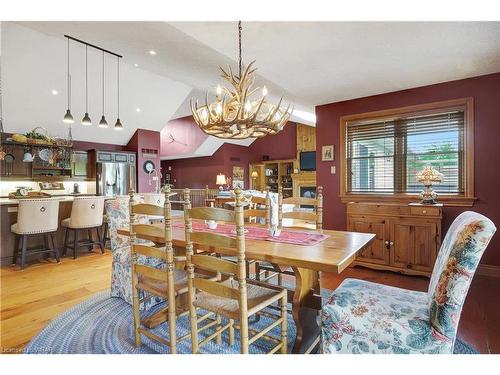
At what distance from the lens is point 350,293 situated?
5.43ft

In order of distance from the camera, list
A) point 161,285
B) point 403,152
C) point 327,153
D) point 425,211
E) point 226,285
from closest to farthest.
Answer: point 226,285 → point 161,285 → point 425,211 → point 403,152 → point 327,153

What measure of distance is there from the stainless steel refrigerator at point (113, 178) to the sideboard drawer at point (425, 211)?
21.1 feet

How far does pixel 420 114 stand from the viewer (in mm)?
3701

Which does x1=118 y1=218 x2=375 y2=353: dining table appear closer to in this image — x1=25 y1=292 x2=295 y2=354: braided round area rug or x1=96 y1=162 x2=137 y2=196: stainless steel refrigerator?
x1=25 y1=292 x2=295 y2=354: braided round area rug

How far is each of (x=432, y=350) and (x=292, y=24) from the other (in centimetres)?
240

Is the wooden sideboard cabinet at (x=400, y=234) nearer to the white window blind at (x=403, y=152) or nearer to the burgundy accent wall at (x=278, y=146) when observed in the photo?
the white window blind at (x=403, y=152)

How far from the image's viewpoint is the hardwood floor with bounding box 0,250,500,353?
6.85 feet

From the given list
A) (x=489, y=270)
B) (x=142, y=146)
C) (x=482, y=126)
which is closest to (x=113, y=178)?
(x=142, y=146)

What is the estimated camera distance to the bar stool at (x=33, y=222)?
141 inches

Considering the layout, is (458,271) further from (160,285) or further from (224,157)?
(224,157)

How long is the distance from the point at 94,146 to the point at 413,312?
7.81m

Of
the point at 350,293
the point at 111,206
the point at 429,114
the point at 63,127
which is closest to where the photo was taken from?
the point at 350,293
